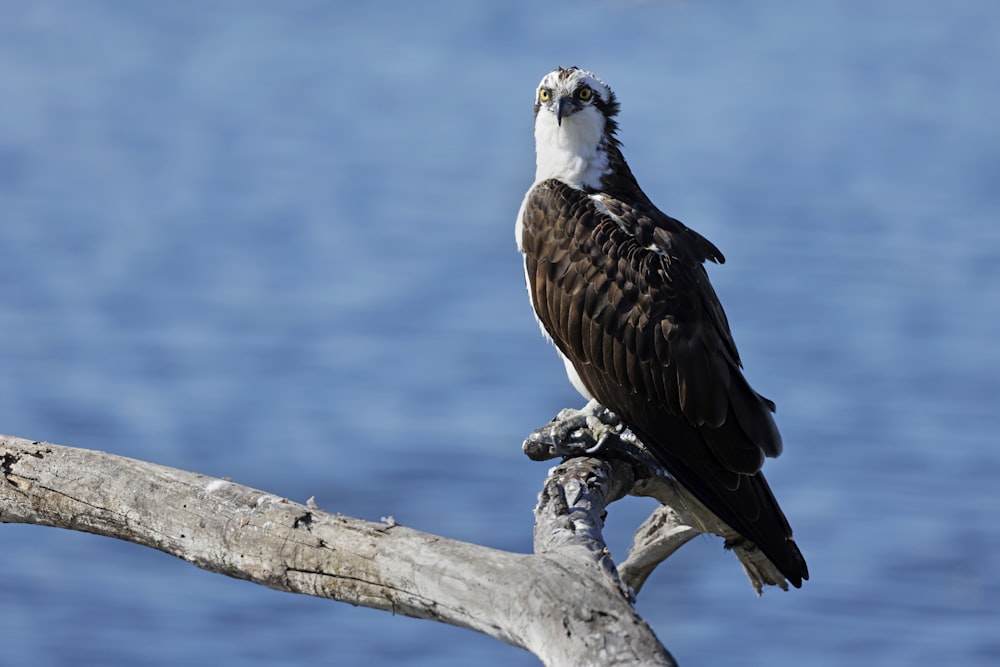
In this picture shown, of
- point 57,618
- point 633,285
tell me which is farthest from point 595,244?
point 57,618

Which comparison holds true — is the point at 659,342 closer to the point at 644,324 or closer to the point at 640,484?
the point at 644,324

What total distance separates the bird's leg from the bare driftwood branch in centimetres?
22

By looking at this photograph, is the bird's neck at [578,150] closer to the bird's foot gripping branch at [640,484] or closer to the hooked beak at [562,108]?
the hooked beak at [562,108]

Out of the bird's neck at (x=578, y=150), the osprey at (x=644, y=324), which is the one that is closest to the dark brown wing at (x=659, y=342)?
the osprey at (x=644, y=324)

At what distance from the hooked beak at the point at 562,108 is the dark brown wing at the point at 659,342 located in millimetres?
286

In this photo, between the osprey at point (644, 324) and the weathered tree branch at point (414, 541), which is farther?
the osprey at point (644, 324)

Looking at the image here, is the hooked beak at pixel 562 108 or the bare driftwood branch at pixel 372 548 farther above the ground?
the hooked beak at pixel 562 108

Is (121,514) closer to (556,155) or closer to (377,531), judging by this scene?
(377,531)

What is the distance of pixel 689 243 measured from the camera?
539 centimetres

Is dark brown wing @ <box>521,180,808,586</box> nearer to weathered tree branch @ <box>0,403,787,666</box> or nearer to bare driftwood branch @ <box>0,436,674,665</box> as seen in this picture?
weathered tree branch @ <box>0,403,787,666</box>

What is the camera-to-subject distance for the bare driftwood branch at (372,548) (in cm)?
310

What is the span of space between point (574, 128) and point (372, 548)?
2.56 metres

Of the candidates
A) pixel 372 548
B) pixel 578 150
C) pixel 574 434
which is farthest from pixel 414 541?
pixel 578 150

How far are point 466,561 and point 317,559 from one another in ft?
1.79
